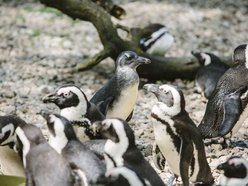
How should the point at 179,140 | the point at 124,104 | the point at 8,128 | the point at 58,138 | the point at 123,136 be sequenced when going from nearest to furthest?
1. the point at 123,136
2. the point at 58,138
3. the point at 8,128
4. the point at 179,140
5. the point at 124,104

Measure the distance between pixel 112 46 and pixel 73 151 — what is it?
3.01 metres

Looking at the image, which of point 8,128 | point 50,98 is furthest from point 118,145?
point 50,98

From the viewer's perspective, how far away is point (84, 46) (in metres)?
8.44

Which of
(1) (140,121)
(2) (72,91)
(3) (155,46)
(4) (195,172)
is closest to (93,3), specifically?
(3) (155,46)

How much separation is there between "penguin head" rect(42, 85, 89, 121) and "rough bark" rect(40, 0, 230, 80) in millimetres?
1946

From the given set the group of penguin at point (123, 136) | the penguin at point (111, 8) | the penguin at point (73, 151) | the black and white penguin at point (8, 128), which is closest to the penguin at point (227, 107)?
the group of penguin at point (123, 136)

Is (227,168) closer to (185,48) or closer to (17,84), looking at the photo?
(17,84)

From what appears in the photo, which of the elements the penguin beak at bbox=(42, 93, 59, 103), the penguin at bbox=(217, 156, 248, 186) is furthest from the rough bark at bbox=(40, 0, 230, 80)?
the penguin at bbox=(217, 156, 248, 186)

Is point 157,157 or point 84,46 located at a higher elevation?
point 157,157

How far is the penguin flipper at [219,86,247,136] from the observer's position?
5449 millimetres

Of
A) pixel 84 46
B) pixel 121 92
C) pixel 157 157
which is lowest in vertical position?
pixel 84 46

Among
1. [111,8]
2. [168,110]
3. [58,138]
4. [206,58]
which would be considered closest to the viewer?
[58,138]

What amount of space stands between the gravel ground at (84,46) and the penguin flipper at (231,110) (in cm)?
23

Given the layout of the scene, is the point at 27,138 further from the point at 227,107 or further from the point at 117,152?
the point at 227,107
